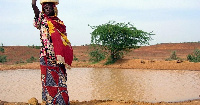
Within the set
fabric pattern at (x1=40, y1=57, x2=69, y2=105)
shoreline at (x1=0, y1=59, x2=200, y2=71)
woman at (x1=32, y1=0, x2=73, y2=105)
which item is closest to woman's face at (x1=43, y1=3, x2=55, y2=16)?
woman at (x1=32, y1=0, x2=73, y2=105)

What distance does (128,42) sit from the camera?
18.3 m

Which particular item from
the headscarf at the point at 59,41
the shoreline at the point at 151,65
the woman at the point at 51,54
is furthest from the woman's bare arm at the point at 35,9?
the shoreline at the point at 151,65

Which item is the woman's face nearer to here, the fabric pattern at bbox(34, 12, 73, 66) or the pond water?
the fabric pattern at bbox(34, 12, 73, 66)

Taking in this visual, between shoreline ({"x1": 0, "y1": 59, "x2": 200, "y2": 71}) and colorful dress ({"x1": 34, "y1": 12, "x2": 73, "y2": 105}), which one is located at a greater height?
colorful dress ({"x1": 34, "y1": 12, "x2": 73, "y2": 105})

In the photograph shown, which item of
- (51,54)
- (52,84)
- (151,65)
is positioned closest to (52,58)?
(51,54)

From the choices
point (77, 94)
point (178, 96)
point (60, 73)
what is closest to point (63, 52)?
point (60, 73)

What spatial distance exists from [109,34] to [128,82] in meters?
8.39

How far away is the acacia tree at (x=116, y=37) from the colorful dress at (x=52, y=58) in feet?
43.9

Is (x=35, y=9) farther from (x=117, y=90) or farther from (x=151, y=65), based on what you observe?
(x=151, y=65)

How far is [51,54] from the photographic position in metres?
4.29

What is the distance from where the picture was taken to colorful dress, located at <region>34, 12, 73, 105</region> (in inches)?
169

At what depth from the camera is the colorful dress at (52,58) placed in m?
4.29

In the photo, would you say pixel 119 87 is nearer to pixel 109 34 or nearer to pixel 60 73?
pixel 60 73

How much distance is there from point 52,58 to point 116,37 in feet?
45.3
